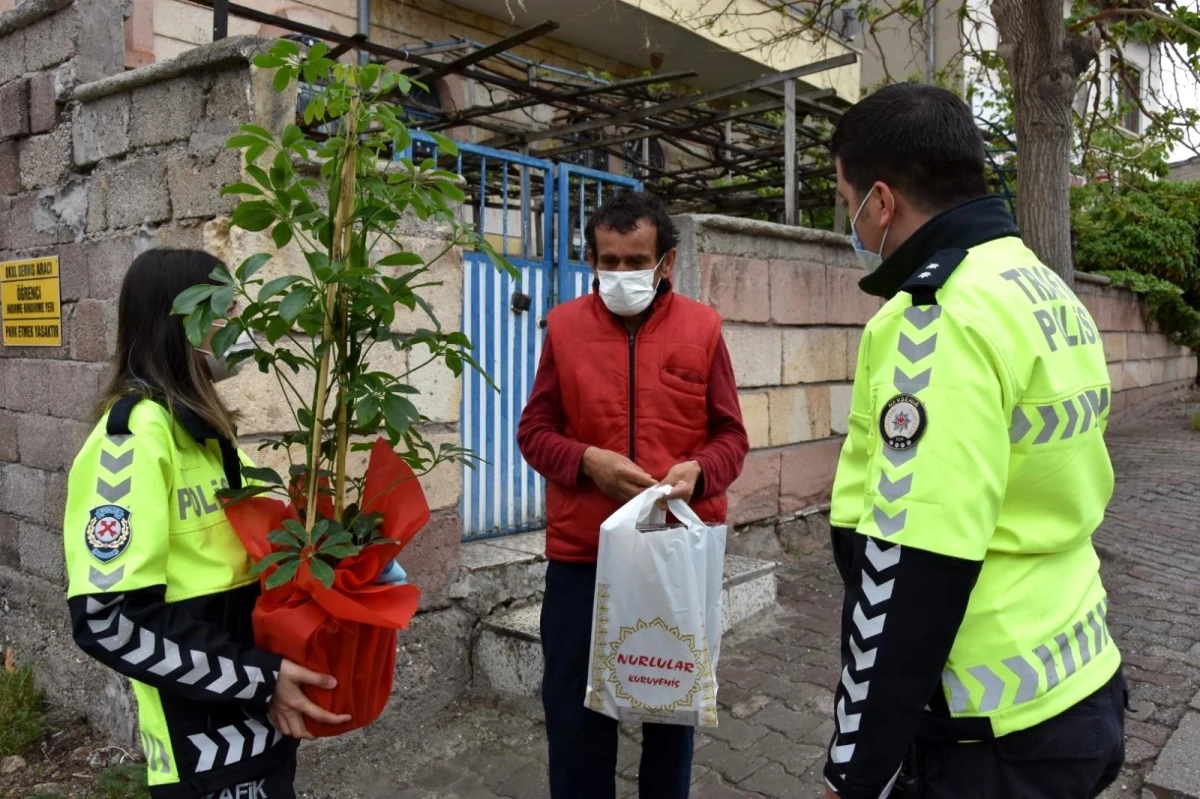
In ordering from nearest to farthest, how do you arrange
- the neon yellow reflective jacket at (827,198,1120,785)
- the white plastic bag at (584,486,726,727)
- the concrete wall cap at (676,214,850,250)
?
1. the neon yellow reflective jacket at (827,198,1120,785)
2. the white plastic bag at (584,486,726,727)
3. the concrete wall cap at (676,214,850,250)

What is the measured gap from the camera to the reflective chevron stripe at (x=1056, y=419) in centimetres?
144

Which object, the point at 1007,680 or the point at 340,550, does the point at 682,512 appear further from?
the point at 1007,680

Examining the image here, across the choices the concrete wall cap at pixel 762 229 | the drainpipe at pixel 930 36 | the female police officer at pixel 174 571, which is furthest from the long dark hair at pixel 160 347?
the drainpipe at pixel 930 36

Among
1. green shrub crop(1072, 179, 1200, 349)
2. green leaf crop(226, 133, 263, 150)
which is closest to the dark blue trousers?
green leaf crop(226, 133, 263, 150)

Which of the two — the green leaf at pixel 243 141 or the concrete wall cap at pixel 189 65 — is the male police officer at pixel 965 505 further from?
the concrete wall cap at pixel 189 65

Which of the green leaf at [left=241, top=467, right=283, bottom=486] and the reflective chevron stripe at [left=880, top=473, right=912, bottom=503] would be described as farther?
the green leaf at [left=241, top=467, right=283, bottom=486]

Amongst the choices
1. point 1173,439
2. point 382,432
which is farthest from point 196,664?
point 1173,439

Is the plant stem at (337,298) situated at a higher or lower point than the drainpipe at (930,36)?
lower

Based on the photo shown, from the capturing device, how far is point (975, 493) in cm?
136

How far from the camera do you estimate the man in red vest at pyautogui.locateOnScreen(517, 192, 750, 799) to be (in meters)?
2.66

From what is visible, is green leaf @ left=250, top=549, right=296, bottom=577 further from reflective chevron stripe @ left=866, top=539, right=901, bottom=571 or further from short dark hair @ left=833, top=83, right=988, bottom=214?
short dark hair @ left=833, top=83, right=988, bottom=214

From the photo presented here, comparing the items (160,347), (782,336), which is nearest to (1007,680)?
(160,347)

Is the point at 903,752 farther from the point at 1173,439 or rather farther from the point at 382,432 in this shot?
the point at 1173,439

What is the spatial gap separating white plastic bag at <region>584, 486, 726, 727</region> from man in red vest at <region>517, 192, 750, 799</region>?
163mm
